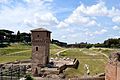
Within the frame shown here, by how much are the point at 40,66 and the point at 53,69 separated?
2156mm

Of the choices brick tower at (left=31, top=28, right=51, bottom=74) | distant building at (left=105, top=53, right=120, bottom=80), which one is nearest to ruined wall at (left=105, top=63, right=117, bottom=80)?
distant building at (left=105, top=53, right=120, bottom=80)

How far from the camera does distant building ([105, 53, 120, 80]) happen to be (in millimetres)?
12336

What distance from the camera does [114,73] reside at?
41.2ft

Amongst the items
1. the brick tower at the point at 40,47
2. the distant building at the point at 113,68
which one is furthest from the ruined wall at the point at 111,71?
the brick tower at the point at 40,47

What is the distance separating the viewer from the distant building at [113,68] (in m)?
12.3

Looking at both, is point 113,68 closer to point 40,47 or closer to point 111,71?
point 111,71

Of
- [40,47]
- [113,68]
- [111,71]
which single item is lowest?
[111,71]

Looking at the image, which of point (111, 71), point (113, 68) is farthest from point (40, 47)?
point (113, 68)

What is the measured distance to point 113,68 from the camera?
1257cm

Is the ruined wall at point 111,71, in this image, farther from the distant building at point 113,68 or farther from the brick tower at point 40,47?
the brick tower at point 40,47

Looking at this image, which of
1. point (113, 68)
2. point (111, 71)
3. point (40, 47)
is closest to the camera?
point (113, 68)

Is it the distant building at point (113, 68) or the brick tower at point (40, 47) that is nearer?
the distant building at point (113, 68)

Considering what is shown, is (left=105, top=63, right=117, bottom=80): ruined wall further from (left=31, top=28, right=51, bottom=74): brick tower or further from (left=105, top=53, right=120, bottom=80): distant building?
(left=31, top=28, right=51, bottom=74): brick tower

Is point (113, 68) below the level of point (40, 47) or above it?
below
